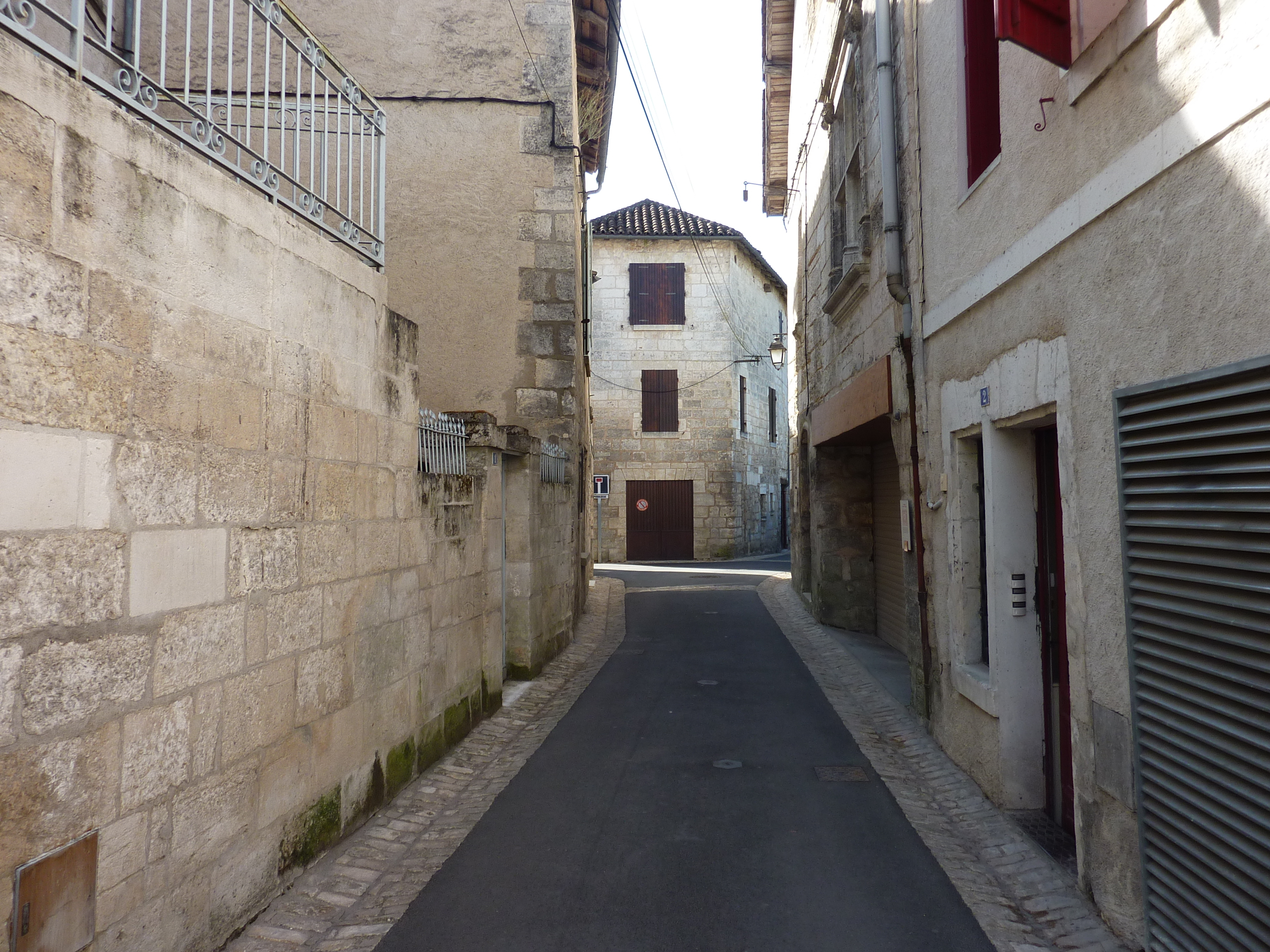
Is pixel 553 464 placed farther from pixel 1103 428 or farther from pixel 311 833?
pixel 1103 428

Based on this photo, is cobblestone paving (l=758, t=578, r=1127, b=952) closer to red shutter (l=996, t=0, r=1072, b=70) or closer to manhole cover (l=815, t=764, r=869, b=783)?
manhole cover (l=815, t=764, r=869, b=783)

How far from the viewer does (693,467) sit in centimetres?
2375

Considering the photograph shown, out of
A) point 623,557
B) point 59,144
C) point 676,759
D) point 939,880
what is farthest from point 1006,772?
point 623,557

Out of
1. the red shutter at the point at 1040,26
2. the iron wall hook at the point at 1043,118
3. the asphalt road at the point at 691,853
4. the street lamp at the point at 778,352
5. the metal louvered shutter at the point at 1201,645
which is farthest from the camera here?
the street lamp at the point at 778,352

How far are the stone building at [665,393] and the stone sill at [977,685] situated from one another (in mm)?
18332

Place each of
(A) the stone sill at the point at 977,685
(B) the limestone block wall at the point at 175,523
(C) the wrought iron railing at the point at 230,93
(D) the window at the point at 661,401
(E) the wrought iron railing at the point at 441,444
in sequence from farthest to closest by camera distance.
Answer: (D) the window at the point at 661,401
(E) the wrought iron railing at the point at 441,444
(A) the stone sill at the point at 977,685
(C) the wrought iron railing at the point at 230,93
(B) the limestone block wall at the point at 175,523

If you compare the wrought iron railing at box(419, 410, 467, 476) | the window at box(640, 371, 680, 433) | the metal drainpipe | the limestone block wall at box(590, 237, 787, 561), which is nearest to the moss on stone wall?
the wrought iron railing at box(419, 410, 467, 476)

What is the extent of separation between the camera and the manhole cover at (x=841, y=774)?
5.00 meters

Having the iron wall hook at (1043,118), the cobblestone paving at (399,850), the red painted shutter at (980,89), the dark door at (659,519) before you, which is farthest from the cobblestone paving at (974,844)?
the dark door at (659,519)

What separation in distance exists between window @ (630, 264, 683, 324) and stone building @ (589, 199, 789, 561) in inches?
1.1

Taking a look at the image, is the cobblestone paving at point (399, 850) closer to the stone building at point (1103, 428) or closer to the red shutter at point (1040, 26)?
the stone building at point (1103, 428)

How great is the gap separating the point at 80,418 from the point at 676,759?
Result: 156 inches

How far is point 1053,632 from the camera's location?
4.49 metres

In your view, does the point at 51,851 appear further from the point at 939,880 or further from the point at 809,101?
the point at 809,101
